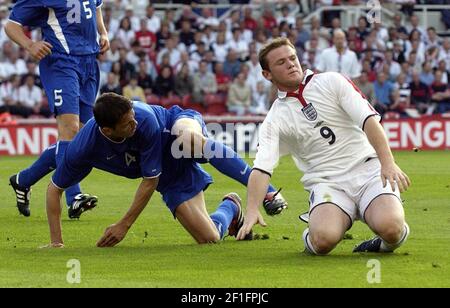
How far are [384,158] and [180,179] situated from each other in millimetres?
2181

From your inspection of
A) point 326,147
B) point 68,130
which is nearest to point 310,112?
point 326,147

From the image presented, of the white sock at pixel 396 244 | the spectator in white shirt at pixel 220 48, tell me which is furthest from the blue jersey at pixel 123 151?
the spectator in white shirt at pixel 220 48

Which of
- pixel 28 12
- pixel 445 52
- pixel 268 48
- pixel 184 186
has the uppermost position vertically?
pixel 268 48

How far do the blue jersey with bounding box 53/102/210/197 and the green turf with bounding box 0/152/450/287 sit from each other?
615 mm

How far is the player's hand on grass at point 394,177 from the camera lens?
7.77 m

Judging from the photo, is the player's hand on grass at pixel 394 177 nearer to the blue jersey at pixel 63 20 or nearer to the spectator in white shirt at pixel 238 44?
the blue jersey at pixel 63 20

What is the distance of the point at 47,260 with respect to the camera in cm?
856

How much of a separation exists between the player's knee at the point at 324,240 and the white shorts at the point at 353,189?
0.29 m

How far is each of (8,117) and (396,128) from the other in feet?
24.6

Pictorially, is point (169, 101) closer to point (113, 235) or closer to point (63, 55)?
point (63, 55)

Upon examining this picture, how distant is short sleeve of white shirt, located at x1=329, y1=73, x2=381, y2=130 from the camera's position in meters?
8.37

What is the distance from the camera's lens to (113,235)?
913 cm

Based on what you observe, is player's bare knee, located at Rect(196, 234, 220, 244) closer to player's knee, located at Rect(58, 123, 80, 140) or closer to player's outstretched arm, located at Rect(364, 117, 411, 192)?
player's outstretched arm, located at Rect(364, 117, 411, 192)
